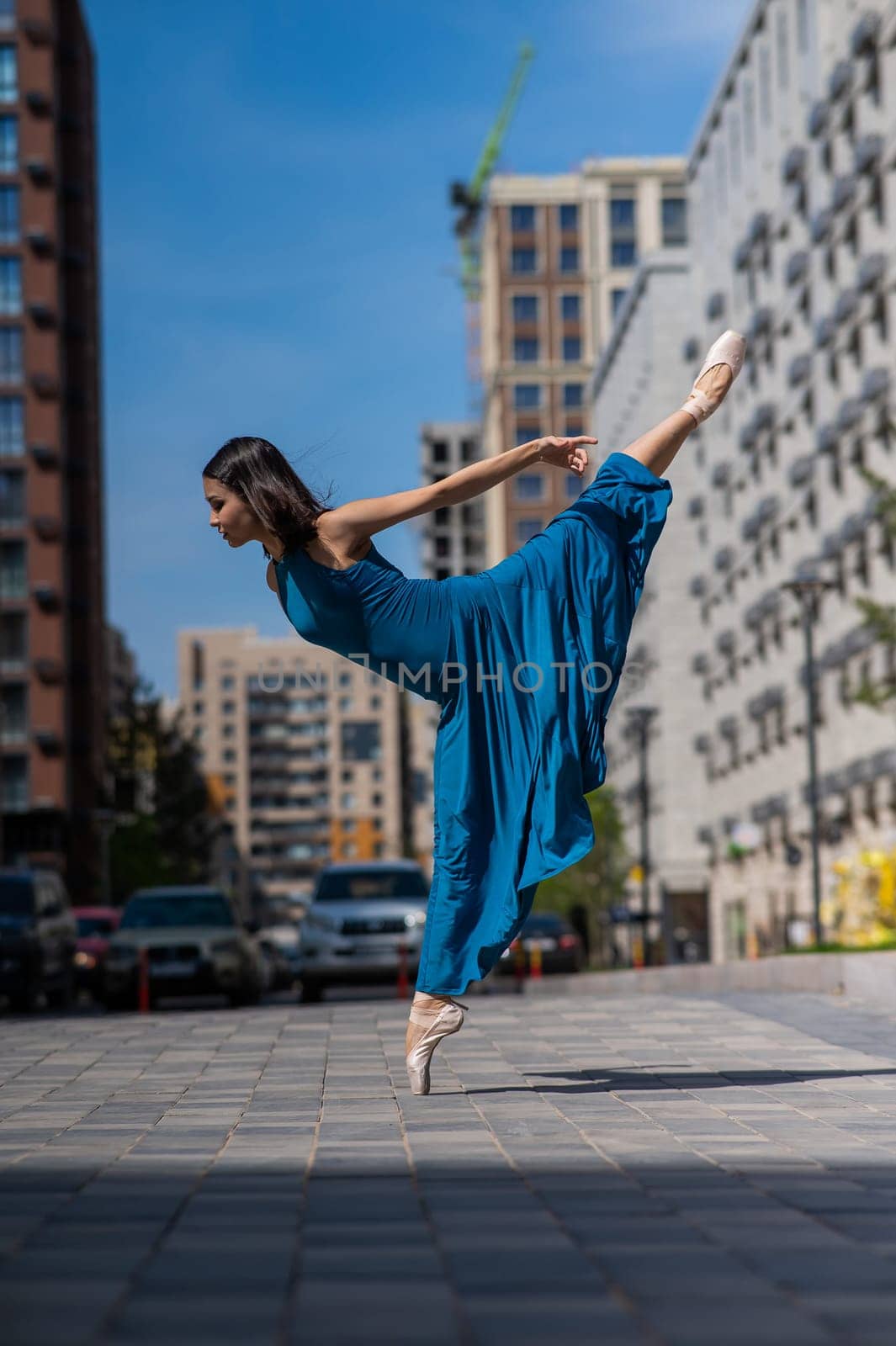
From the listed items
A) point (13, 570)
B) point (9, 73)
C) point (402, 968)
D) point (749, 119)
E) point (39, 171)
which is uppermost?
point (9, 73)

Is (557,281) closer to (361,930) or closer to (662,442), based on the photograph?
(361,930)

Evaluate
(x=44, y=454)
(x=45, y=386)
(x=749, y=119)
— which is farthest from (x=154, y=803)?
(x=749, y=119)

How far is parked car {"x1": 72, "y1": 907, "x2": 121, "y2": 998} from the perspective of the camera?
99.3 ft

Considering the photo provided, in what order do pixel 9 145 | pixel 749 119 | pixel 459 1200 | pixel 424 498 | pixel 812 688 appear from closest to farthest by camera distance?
1. pixel 459 1200
2. pixel 424 498
3. pixel 812 688
4. pixel 749 119
5. pixel 9 145

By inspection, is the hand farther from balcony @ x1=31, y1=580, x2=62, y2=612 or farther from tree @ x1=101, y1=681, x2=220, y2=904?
balcony @ x1=31, y1=580, x2=62, y2=612

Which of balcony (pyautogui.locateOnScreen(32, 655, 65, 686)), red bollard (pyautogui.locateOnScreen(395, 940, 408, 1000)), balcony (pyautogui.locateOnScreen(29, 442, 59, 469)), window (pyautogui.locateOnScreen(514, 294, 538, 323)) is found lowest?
red bollard (pyautogui.locateOnScreen(395, 940, 408, 1000))

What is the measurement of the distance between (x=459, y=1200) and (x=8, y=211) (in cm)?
7387

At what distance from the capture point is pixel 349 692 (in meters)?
194

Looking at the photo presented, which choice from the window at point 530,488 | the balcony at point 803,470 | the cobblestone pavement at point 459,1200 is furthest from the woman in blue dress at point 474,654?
the window at point 530,488

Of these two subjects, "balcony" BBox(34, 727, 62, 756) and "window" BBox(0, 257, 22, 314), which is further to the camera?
"window" BBox(0, 257, 22, 314)

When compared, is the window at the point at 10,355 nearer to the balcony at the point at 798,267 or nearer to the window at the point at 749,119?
the window at the point at 749,119

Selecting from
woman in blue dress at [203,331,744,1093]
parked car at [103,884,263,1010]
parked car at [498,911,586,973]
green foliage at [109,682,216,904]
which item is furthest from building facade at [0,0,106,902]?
woman in blue dress at [203,331,744,1093]

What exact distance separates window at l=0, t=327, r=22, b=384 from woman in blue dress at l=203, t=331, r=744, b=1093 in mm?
69244

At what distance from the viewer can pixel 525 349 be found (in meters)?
121
